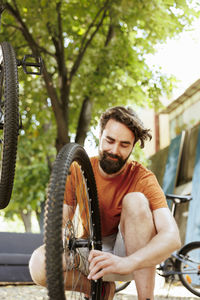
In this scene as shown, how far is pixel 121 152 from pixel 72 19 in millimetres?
4137

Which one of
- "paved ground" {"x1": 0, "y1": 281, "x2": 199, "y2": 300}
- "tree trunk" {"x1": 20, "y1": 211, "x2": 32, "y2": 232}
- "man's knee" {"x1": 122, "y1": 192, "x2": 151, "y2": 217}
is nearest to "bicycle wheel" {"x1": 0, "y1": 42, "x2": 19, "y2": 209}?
"man's knee" {"x1": 122, "y1": 192, "x2": 151, "y2": 217}

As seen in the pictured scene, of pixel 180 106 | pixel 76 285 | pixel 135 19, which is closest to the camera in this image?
pixel 76 285

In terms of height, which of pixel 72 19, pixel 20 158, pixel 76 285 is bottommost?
pixel 76 285

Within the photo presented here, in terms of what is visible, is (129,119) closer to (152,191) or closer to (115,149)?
(115,149)

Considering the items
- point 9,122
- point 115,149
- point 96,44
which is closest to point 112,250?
point 115,149

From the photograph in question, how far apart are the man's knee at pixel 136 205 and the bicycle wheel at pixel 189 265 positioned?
2145 mm

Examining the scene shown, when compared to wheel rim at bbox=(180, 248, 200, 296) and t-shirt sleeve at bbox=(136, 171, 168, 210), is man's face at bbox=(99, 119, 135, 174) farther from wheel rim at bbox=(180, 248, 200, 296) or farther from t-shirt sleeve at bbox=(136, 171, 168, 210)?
wheel rim at bbox=(180, 248, 200, 296)

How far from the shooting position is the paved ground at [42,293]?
10.3 ft

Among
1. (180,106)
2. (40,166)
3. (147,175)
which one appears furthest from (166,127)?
(147,175)

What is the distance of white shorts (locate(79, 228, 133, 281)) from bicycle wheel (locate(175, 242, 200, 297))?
6.31 ft

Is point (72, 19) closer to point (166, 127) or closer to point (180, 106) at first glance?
point (180, 106)

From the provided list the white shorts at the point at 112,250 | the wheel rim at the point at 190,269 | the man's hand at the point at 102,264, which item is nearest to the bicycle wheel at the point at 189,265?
the wheel rim at the point at 190,269

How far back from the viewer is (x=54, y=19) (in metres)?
4.95

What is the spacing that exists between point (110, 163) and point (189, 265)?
7.37ft
